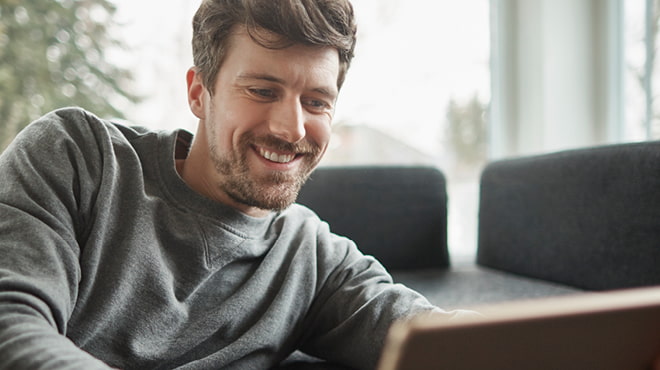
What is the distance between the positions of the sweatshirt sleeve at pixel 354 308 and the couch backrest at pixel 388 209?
0.67 metres

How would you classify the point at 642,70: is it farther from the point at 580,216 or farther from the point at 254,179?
the point at 254,179

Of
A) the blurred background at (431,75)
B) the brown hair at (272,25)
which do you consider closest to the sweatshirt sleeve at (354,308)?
the brown hair at (272,25)

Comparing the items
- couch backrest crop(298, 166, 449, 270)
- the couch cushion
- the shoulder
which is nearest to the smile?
the shoulder

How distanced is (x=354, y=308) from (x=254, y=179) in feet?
0.93

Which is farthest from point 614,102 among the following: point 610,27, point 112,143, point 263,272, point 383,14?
point 112,143

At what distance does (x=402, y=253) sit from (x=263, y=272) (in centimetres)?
98

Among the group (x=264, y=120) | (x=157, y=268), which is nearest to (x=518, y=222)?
(x=264, y=120)

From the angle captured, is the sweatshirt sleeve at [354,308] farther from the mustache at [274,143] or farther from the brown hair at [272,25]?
the brown hair at [272,25]

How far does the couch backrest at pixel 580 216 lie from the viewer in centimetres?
124

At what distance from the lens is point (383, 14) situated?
7.28 feet

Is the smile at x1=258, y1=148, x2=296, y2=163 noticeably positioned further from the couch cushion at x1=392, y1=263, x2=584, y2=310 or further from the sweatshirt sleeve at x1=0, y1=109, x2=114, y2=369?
the couch cushion at x1=392, y1=263, x2=584, y2=310

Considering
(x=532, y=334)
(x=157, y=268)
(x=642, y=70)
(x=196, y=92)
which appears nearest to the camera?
(x=532, y=334)

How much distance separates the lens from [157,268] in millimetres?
831

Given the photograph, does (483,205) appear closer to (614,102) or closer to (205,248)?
(614,102)
